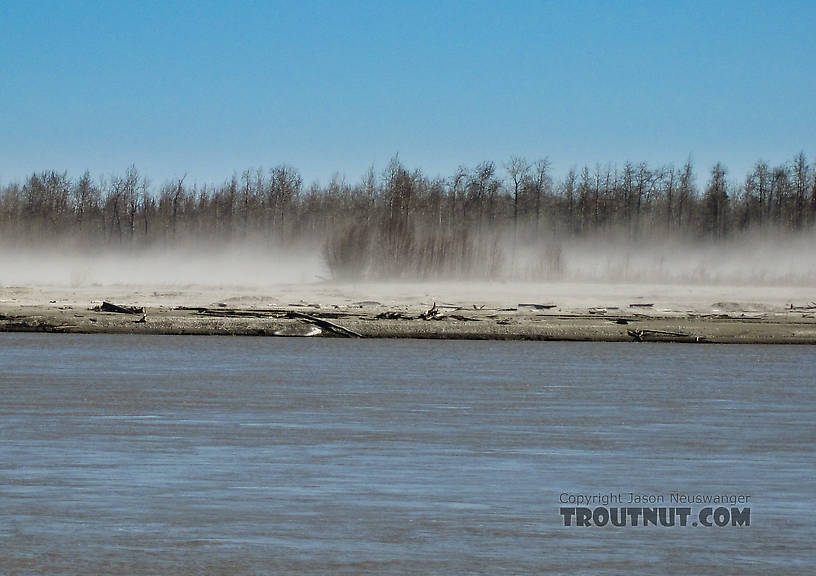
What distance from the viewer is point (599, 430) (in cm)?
1023

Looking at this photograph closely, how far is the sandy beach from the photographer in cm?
2088

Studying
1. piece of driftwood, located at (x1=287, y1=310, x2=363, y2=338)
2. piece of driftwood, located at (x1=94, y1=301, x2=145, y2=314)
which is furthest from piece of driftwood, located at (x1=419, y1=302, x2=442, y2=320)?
piece of driftwood, located at (x1=94, y1=301, x2=145, y2=314)

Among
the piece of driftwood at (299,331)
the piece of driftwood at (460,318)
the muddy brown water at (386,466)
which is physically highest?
the piece of driftwood at (460,318)

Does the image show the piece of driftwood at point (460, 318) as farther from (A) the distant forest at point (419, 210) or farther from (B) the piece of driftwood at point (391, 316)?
(A) the distant forest at point (419, 210)

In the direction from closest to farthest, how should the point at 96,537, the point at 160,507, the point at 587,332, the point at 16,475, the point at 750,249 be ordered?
the point at 96,537, the point at 160,507, the point at 16,475, the point at 587,332, the point at 750,249

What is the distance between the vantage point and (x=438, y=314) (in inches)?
909

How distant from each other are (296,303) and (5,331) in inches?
310

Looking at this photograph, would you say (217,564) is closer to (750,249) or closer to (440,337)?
(440,337)

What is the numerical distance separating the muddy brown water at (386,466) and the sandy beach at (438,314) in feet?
16.1

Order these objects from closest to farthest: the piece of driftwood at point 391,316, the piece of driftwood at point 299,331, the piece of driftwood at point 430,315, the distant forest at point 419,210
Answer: the piece of driftwood at point 299,331, the piece of driftwood at point 391,316, the piece of driftwood at point 430,315, the distant forest at point 419,210

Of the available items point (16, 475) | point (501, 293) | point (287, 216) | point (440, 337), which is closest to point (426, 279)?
point (501, 293)

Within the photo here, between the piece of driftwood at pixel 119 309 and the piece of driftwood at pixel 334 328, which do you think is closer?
the piece of driftwood at pixel 334 328

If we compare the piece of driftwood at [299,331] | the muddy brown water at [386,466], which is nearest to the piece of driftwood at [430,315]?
the piece of driftwood at [299,331]

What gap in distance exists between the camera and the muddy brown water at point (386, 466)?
612 cm
